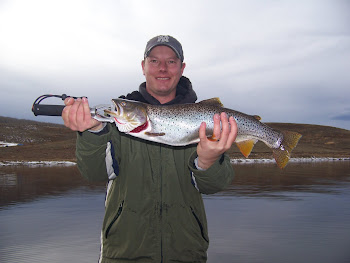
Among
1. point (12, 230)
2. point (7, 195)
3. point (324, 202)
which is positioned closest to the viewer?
point (12, 230)

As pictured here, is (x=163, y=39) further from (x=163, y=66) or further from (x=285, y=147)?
(x=285, y=147)

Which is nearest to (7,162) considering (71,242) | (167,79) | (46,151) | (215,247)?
(46,151)

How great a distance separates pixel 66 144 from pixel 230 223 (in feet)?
132

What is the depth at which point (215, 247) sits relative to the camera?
8633 millimetres

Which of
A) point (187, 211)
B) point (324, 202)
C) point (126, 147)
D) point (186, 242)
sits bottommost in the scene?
point (324, 202)

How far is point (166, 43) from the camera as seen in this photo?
180 inches

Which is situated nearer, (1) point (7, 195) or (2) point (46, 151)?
(1) point (7, 195)

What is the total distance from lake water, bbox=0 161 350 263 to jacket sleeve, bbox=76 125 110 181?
5012 mm

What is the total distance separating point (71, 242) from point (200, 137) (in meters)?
6.77

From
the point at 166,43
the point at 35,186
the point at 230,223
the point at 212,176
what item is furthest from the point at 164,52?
the point at 35,186

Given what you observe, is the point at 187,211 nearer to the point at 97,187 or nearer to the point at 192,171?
the point at 192,171

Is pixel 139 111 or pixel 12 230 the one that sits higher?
pixel 139 111

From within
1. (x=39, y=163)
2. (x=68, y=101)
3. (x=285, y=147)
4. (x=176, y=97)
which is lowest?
(x=39, y=163)

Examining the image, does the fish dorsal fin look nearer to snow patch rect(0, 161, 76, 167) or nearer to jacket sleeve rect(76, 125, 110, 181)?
jacket sleeve rect(76, 125, 110, 181)
